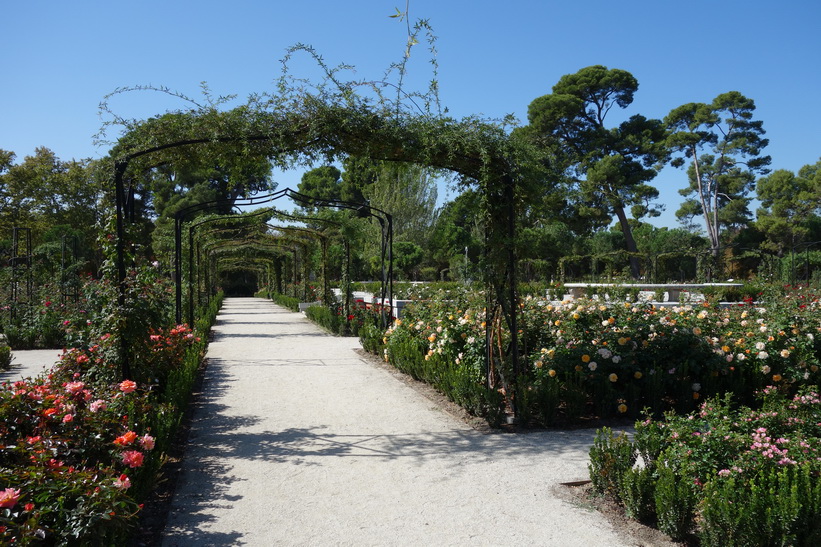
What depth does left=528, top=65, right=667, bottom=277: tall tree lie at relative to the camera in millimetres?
30422

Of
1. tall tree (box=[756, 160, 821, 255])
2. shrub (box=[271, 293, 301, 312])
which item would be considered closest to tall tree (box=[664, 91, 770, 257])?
tall tree (box=[756, 160, 821, 255])

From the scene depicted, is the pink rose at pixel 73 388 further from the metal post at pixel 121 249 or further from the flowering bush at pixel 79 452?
the metal post at pixel 121 249

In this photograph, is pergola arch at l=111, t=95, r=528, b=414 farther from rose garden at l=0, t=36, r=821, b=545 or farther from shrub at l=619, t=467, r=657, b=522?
shrub at l=619, t=467, r=657, b=522

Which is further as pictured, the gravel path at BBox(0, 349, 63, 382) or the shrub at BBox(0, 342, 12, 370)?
the shrub at BBox(0, 342, 12, 370)

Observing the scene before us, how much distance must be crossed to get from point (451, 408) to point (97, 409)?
334 centimetres

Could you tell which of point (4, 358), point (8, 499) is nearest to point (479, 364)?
point (8, 499)

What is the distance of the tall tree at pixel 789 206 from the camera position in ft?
108

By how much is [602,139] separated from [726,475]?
3086 centimetres

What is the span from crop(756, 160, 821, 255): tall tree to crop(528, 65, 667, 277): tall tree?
23.2ft

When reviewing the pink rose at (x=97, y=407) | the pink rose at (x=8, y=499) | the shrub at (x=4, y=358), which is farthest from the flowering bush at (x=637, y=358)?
the shrub at (x=4, y=358)

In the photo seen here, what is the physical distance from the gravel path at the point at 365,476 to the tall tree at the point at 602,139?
26458mm

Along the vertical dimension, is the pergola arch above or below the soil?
above

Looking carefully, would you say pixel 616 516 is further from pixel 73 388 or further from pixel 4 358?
pixel 4 358

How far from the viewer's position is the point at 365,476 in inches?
152
